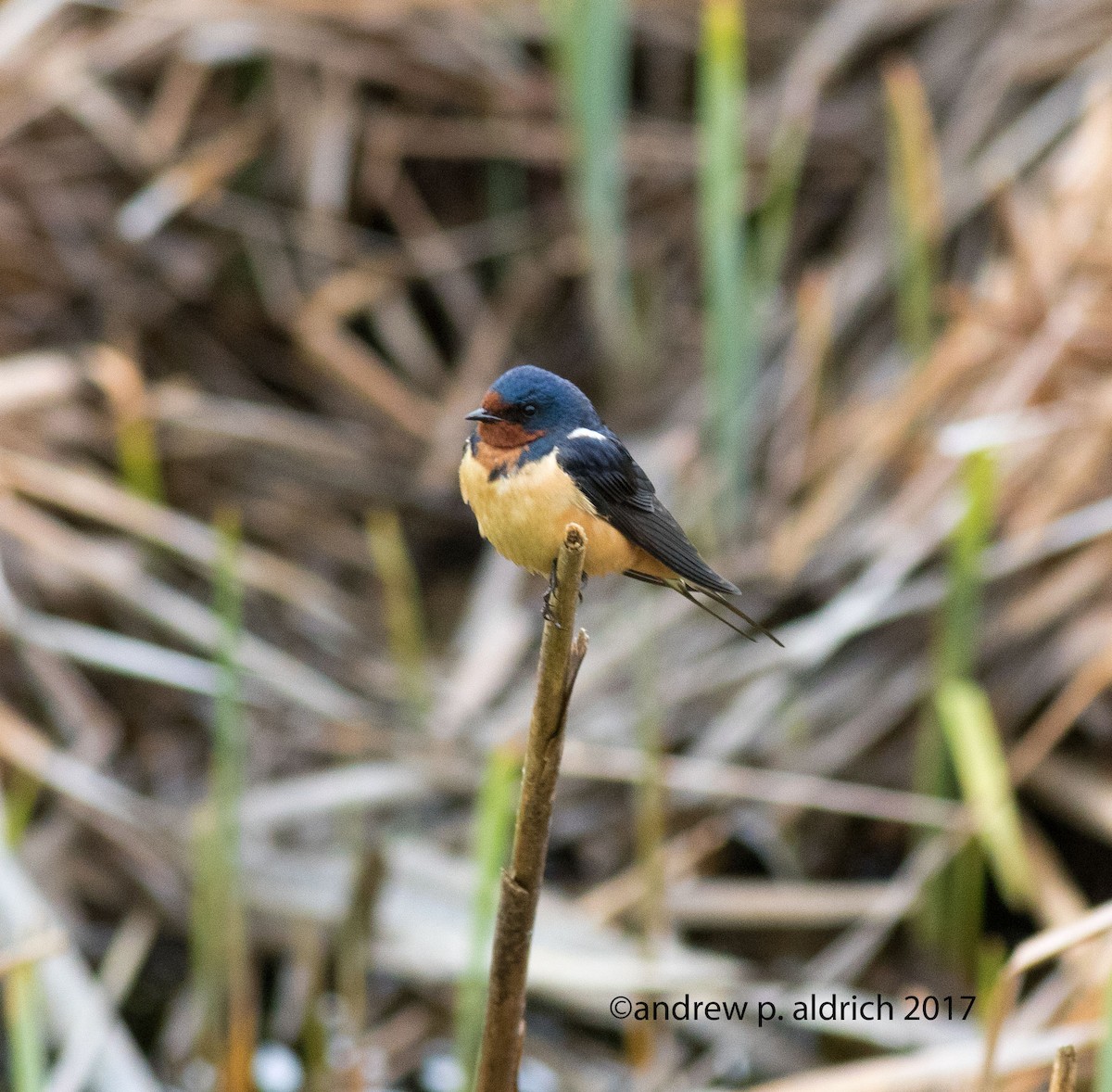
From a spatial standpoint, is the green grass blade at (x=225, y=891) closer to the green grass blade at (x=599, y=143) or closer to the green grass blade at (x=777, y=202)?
the green grass blade at (x=599, y=143)

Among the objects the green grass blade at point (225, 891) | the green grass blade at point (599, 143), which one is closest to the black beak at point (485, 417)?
the green grass blade at point (225, 891)

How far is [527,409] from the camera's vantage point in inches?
78.8

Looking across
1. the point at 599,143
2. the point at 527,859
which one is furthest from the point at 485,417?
the point at 599,143

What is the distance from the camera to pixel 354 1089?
2.30 m

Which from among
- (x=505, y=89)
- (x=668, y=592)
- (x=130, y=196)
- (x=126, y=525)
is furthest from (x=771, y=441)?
(x=130, y=196)

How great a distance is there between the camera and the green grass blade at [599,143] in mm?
3215

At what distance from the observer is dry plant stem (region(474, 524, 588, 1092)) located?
1.47 m

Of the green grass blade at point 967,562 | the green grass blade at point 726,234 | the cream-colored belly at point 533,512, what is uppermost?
the green grass blade at point 726,234

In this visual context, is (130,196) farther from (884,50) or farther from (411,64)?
(884,50)

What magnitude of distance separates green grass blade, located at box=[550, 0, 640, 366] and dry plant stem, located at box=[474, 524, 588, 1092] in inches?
79.0

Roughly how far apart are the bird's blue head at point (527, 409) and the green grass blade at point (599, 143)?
4.75 feet

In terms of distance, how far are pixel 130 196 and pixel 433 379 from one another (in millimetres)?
940

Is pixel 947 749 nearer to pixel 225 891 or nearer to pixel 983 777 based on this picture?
pixel 983 777

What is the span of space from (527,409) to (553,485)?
113 millimetres
